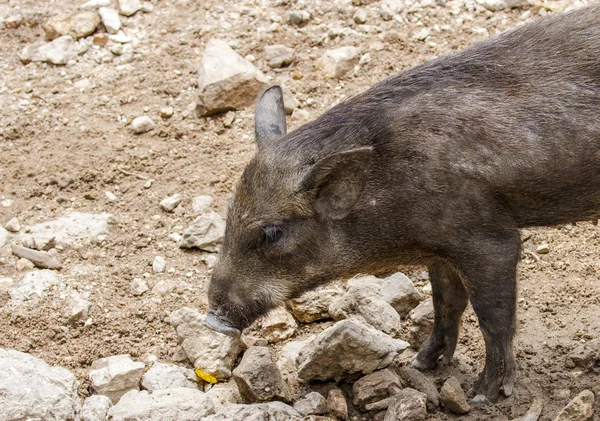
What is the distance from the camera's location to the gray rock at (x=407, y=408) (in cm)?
538

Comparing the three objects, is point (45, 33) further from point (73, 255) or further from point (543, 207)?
point (543, 207)

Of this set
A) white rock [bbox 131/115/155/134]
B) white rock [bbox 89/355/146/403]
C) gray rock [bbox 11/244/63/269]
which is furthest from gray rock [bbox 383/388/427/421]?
white rock [bbox 131/115/155/134]

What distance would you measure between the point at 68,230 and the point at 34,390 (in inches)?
84.9

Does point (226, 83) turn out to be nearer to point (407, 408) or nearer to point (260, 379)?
point (260, 379)

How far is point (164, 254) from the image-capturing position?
727cm

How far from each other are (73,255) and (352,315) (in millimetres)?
2119

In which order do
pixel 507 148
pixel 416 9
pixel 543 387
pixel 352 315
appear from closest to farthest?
pixel 507 148, pixel 543 387, pixel 352 315, pixel 416 9

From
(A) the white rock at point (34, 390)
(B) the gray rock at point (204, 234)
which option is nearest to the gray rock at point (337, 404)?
(A) the white rock at point (34, 390)

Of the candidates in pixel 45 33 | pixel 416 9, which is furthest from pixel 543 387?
pixel 45 33

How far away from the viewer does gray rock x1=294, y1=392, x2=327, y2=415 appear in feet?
18.2

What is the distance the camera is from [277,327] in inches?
255

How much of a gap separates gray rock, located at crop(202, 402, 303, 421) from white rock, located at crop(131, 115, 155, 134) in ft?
11.8

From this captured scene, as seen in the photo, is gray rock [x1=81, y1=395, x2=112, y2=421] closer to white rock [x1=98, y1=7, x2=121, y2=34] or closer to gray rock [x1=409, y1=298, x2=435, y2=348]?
gray rock [x1=409, y1=298, x2=435, y2=348]

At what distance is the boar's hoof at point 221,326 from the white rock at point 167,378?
59 cm
